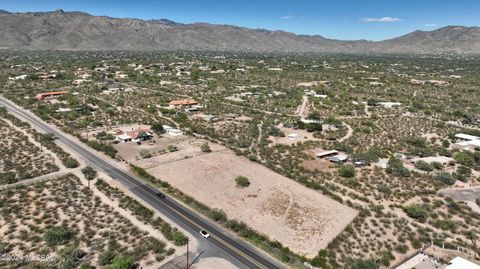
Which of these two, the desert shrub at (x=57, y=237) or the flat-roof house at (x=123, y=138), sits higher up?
the desert shrub at (x=57, y=237)

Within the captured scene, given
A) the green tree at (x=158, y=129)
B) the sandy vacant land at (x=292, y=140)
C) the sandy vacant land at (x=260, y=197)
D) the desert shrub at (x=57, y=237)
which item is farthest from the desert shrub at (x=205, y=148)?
the desert shrub at (x=57, y=237)

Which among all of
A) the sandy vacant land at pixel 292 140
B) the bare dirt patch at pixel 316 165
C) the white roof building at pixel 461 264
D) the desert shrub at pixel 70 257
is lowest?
the sandy vacant land at pixel 292 140

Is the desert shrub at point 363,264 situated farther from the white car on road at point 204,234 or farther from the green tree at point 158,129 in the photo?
the green tree at point 158,129

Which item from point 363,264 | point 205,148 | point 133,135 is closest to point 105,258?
point 363,264

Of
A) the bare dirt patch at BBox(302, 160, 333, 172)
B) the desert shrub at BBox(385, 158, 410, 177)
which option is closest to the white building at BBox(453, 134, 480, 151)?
the desert shrub at BBox(385, 158, 410, 177)

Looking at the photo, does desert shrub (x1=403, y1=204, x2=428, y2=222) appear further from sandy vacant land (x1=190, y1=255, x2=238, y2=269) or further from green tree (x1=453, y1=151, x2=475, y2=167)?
sandy vacant land (x1=190, y1=255, x2=238, y2=269)

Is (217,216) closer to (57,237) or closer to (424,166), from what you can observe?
(57,237)
